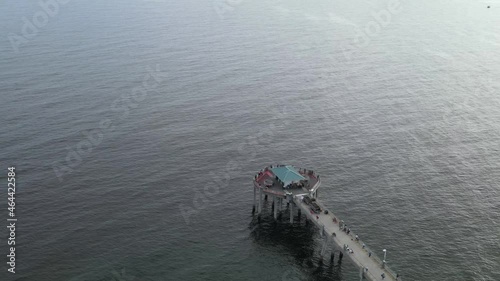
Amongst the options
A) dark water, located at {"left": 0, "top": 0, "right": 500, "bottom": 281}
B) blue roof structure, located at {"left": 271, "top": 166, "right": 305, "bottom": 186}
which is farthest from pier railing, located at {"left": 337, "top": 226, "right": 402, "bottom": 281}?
blue roof structure, located at {"left": 271, "top": 166, "right": 305, "bottom": 186}

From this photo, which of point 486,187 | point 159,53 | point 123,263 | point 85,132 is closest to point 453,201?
point 486,187

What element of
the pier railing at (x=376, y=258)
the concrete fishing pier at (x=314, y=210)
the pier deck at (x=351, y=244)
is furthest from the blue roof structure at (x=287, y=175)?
the pier railing at (x=376, y=258)

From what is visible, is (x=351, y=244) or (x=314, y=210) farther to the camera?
(x=314, y=210)

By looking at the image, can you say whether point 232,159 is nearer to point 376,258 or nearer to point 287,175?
point 287,175

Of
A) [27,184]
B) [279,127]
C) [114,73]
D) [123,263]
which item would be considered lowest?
→ [123,263]

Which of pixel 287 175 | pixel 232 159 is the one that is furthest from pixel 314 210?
pixel 232 159

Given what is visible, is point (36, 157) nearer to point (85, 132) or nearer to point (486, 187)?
point (85, 132)

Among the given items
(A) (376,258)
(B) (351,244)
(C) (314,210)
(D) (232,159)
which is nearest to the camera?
(A) (376,258)
